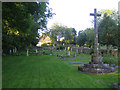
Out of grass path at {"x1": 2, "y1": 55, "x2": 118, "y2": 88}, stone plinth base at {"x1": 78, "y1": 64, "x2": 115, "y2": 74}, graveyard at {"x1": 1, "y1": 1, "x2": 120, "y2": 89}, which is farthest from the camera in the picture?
stone plinth base at {"x1": 78, "y1": 64, "x2": 115, "y2": 74}

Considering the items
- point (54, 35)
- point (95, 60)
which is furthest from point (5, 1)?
point (54, 35)

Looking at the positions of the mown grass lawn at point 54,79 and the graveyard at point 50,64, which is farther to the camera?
the graveyard at point 50,64

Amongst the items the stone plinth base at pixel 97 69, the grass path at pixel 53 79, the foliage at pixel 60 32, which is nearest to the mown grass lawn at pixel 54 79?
the grass path at pixel 53 79

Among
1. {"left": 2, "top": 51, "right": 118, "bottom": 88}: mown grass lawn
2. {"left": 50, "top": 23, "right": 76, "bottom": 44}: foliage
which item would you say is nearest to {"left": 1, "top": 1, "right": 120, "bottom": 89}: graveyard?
{"left": 2, "top": 51, "right": 118, "bottom": 88}: mown grass lawn

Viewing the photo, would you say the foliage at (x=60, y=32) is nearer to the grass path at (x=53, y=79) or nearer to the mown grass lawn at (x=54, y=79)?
the mown grass lawn at (x=54, y=79)

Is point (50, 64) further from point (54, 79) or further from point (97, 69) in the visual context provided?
point (54, 79)

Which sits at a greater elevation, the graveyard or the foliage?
the foliage

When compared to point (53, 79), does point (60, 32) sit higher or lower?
higher

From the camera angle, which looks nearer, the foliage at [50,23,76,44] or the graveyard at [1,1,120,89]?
the graveyard at [1,1,120,89]

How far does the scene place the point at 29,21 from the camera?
453 inches

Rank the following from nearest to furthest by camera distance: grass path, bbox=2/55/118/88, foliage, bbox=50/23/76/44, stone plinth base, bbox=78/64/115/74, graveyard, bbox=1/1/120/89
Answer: grass path, bbox=2/55/118/88, graveyard, bbox=1/1/120/89, stone plinth base, bbox=78/64/115/74, foliage, bbox=50/23/76/44

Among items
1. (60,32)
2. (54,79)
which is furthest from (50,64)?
(60,32)

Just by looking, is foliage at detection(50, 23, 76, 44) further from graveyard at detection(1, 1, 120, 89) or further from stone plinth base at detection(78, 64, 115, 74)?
stone plinth base at detection(78, 64, 115, 74)

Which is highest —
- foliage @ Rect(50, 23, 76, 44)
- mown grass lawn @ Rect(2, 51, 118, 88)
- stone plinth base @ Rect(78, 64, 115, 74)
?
foliage @ Rect(50, 23, 76, 44)
